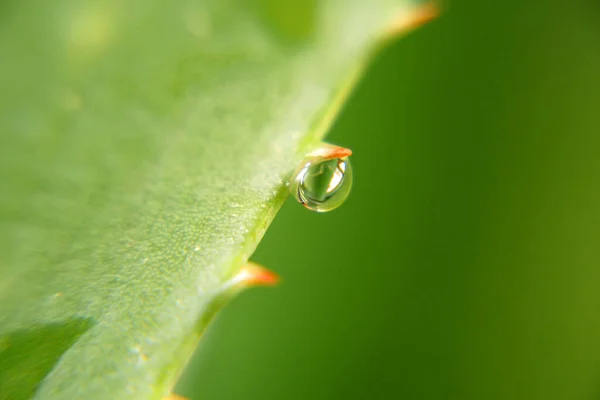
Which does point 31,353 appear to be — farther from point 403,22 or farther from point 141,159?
point 403,22

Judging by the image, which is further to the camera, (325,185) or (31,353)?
(325,185)

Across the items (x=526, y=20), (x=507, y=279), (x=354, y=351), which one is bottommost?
(x=354, y=351)

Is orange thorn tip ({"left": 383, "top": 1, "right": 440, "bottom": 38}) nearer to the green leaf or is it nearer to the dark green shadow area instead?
the green leaf

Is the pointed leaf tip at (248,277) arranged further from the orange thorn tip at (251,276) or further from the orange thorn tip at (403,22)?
the orange thorn tip at (403,22)

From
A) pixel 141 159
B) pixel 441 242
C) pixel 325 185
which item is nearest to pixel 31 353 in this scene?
pixel 141 159

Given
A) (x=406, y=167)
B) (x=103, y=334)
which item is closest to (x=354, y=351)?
(x=406, y=167)

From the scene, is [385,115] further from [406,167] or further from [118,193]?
[118,193]

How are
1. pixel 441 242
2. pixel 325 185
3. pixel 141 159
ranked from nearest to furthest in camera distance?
1. pixel 141 159
2. pixel 325 185
3. pixel 441 242
